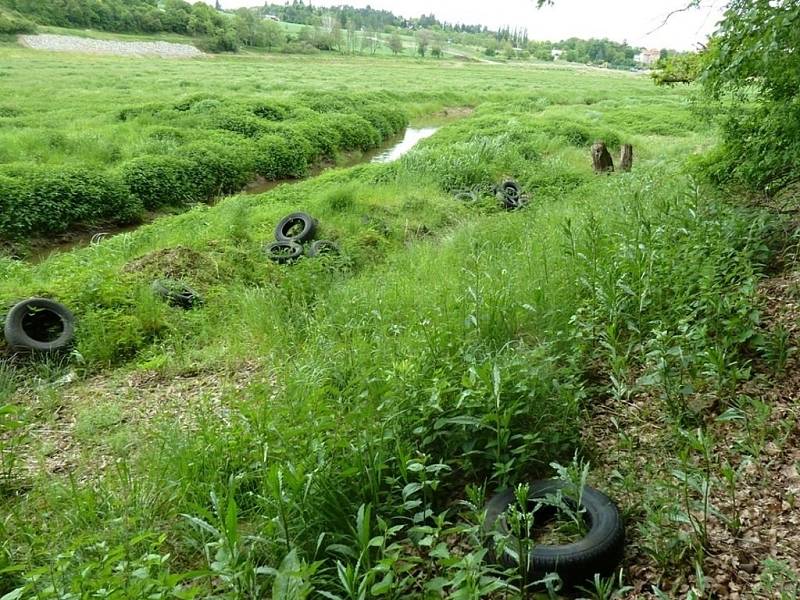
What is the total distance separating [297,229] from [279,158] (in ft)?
33.6

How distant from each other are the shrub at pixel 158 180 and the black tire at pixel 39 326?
28.5 feet

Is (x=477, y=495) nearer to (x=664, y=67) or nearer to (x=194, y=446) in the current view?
(x=194, y=446)

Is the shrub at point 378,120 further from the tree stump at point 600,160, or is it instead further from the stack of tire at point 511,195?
the stack of tire at point 511,195

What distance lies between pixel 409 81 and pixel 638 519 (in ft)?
175

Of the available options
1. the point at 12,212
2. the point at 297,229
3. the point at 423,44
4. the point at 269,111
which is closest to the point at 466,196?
the point at 297,229

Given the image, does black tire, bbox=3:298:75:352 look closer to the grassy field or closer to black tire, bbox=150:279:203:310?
the grassy field

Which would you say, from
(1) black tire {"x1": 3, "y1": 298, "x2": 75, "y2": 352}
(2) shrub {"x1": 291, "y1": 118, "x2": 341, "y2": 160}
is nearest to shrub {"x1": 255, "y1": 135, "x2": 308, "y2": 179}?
(2) shrub {"x1": 291, "y1": 118, "x2": 341, "y2": 160}

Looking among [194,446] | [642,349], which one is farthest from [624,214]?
[194,446]

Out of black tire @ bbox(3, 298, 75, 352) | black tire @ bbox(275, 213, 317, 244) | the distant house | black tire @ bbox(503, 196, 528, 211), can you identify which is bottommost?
black tire @ bbox(3, 298, 75, 352)

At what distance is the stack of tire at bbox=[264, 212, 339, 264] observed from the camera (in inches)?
376

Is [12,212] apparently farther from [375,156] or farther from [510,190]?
[375,156]

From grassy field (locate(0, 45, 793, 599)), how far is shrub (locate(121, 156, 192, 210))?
5621 mm

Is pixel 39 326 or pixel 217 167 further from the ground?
pixel 217 167

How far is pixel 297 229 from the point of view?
10.8 metres
